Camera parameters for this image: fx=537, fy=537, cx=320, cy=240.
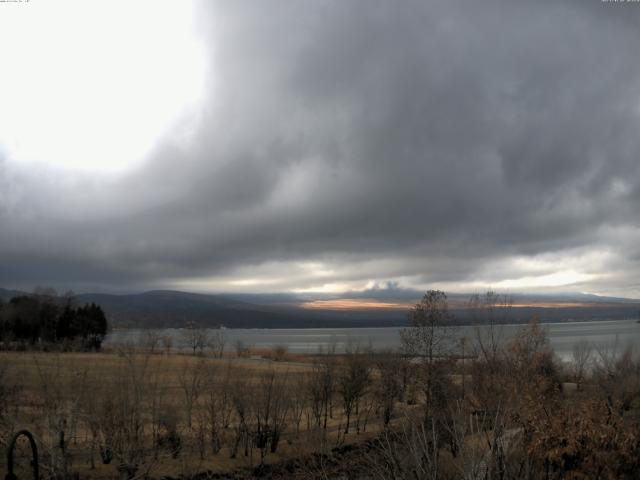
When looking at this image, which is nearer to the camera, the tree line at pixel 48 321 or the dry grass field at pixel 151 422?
the dry grass field at pixel 151 422

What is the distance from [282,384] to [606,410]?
29.4 metres

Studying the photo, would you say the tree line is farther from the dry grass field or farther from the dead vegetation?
the dry grass field

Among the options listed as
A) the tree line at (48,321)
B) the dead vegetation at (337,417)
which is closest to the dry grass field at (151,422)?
the dead vegetation at (337,417)

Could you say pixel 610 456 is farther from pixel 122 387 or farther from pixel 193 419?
pixel 193 419

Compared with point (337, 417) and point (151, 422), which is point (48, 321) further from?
point (151, 422)

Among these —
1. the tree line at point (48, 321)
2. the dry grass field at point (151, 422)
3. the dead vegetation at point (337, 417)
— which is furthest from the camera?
the tree line at point (48, 321)

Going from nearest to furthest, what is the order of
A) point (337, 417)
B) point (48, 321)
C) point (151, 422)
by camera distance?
point (151, 422), point (337, 417), point (48, 321)

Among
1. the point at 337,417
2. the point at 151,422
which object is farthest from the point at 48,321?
the point at 151,422

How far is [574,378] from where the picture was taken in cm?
6462

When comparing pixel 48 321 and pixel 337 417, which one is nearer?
pixel 337 417

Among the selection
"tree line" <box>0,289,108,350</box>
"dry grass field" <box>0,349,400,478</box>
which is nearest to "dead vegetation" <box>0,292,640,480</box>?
"dry grass field" <box>0,349,400,478</box>

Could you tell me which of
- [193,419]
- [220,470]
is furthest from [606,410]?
[193,419]

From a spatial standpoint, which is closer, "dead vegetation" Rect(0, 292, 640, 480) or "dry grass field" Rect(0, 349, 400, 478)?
"dead vegetation" Rect(0, 292, 640, 480)

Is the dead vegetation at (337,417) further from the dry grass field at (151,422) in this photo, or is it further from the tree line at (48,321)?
the tree line at (48,321)
